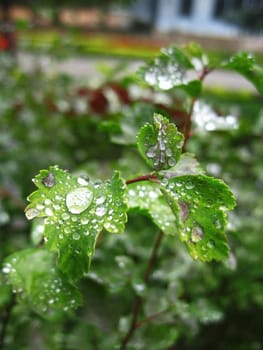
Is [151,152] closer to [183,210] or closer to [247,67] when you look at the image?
[183,210]

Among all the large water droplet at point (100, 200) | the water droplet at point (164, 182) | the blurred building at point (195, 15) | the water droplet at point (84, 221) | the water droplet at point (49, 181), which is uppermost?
the water droplet at point (49, 181)

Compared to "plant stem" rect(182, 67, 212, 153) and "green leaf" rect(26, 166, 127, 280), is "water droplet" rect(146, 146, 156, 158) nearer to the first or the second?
"green leaf" rect(26, 166, 127, 280)

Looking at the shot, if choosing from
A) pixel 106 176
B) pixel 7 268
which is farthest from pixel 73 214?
pixel 106 176

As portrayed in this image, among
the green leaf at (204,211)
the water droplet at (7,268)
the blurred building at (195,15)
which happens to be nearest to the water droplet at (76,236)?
the green leaf at (204,211)

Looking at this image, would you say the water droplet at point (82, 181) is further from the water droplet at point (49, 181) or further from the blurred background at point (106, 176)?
the blurred background at point (106, 176)

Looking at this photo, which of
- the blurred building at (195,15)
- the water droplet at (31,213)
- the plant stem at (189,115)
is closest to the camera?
the water droplet at (31,213)

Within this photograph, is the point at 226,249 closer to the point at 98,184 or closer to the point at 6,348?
the point at 98,184

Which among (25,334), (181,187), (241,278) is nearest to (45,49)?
(241,278)

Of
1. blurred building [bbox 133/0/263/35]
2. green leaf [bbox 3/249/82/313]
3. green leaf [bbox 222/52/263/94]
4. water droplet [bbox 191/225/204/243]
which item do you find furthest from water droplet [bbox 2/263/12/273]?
blurred building [bbox 133/0/263/35]
